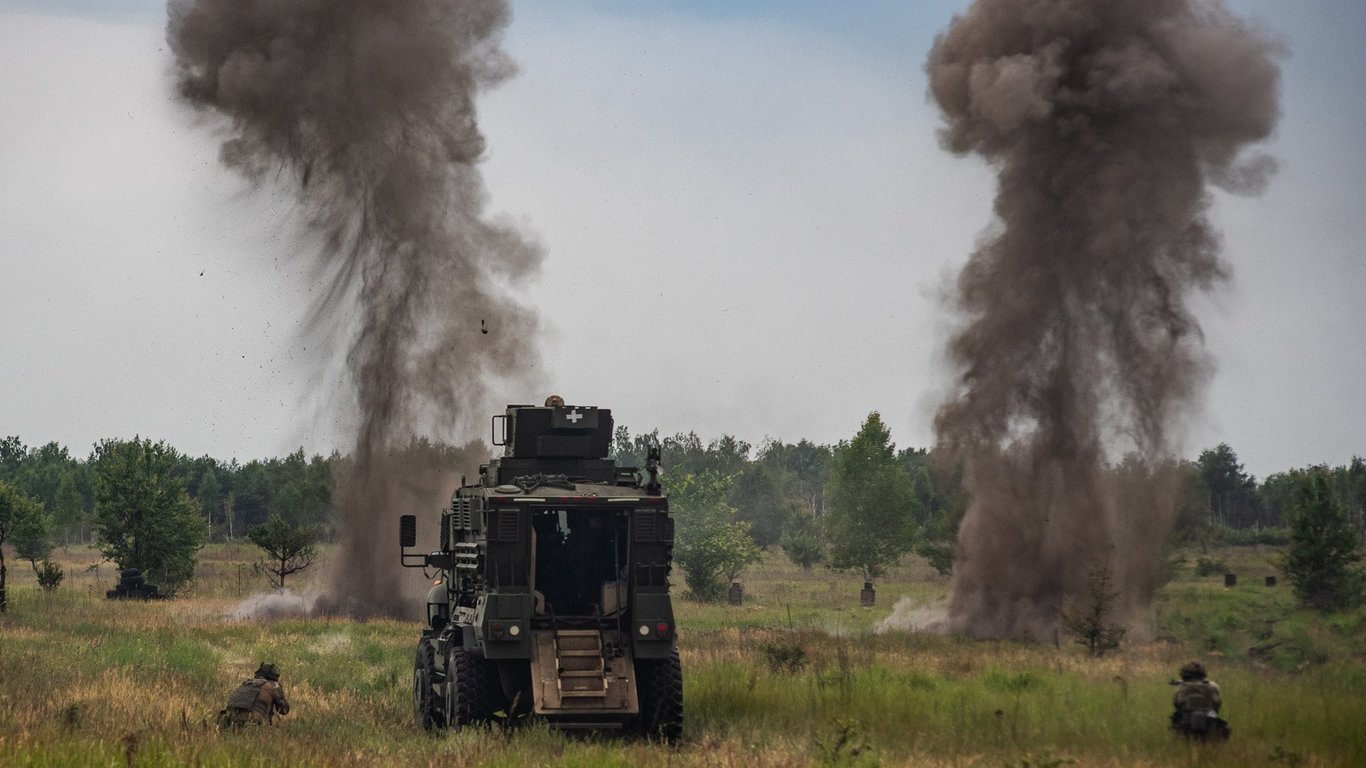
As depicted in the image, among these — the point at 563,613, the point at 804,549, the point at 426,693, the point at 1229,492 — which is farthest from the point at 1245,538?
the point at 426,693

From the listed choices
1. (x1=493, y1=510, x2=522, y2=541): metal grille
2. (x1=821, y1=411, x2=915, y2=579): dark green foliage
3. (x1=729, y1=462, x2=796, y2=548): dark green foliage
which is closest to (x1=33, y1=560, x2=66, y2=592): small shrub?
(x1=821, y1=411, x2=915, y2=579): dark green foliage

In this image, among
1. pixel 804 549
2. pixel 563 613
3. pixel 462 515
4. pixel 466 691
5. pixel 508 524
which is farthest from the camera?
pixel 804 549

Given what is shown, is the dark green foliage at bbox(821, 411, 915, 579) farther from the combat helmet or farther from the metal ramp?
the combat helmet

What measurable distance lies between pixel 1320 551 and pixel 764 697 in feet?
92.1

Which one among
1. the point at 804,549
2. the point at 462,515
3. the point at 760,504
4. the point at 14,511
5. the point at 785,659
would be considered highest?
the point at 760,504

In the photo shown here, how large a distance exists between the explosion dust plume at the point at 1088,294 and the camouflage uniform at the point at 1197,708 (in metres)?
25.5

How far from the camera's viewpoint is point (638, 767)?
46.1 ft

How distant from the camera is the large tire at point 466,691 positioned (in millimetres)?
17266

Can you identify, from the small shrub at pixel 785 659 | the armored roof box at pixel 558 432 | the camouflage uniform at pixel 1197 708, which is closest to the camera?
the camouflage uniform at pixel 1197 708

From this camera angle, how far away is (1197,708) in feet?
50.4

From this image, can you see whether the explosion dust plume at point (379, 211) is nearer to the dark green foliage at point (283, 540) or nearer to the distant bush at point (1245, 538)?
the dark green foliage at point (283, 540)

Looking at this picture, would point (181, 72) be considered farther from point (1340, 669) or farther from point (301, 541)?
point (1340, 669)

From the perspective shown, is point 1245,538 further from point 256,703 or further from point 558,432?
point 256,703

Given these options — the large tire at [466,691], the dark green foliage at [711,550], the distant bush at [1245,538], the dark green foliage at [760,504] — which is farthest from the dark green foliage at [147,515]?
the distant bush at [1245,538]
